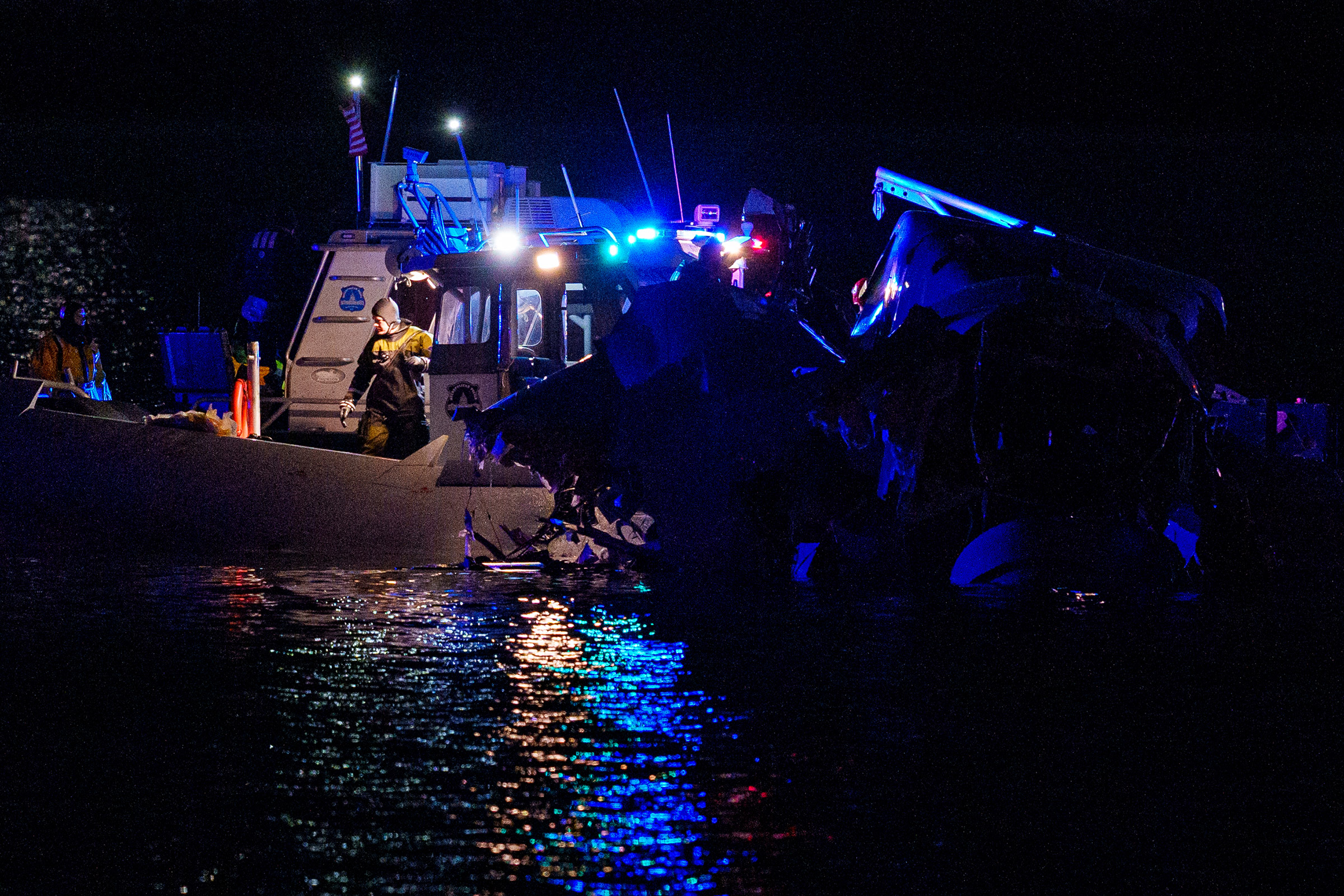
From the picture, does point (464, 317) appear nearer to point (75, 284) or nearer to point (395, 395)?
point (395, 395)

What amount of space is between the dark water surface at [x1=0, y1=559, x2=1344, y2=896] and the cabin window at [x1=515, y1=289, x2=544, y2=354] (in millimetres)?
4476

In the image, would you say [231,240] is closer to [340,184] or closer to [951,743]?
[340,184]

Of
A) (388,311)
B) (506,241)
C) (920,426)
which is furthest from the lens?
(388,311)

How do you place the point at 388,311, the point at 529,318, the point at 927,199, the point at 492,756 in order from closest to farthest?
the point at 492,756 < the point at 927,199 < the point at 529,318 < the point at 388,311

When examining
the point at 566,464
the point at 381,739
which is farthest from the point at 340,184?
the point at 381,739

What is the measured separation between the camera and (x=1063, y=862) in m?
3.61

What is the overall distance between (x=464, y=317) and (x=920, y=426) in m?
5.37

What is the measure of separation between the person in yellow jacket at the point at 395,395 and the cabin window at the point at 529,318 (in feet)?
6.35

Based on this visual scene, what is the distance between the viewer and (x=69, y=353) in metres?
17.5

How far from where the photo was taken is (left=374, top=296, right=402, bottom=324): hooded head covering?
1479 centimetres

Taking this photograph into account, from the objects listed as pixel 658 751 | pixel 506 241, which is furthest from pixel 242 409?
pixel 658 751

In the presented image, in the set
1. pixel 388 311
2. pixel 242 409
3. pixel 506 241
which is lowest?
pixel 242 409

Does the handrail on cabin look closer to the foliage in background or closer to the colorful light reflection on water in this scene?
the colorful light reflection on water

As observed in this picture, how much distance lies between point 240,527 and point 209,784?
27.4ft
